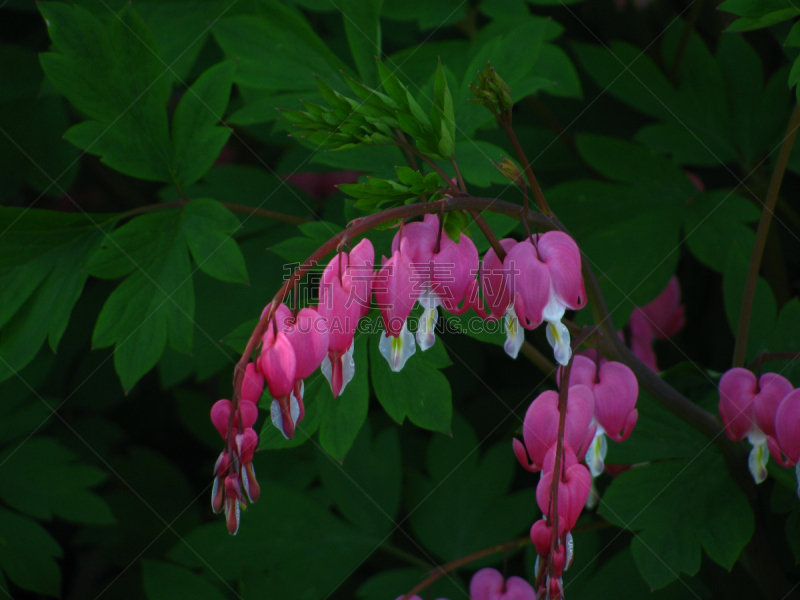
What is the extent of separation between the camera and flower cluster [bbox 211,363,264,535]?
0.65 m

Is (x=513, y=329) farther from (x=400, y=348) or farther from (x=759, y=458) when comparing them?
(x=759, y=458)

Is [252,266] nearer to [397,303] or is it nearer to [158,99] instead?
[158,99]

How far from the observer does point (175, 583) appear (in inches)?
53.7

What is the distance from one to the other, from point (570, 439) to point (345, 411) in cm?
42

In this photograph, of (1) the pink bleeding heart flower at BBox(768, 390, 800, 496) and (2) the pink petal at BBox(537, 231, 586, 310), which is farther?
(1) the pink bleeding heart flower at BBox(768, 390, 800, 496)

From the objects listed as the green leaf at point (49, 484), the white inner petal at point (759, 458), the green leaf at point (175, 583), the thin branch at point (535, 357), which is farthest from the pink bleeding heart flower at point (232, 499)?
the green leaf at point (49, 484)

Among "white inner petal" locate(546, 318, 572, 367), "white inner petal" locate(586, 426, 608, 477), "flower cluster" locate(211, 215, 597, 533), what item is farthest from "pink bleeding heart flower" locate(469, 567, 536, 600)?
"white inner petal" locate(546, 318, 572, 367)

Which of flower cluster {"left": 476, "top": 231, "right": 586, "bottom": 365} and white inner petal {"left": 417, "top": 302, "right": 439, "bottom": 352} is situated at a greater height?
flower cluster {"left": 476, "top": 231, "right": 586, "bottom": 365}

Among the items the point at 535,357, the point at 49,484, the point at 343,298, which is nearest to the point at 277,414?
the point at 343,298

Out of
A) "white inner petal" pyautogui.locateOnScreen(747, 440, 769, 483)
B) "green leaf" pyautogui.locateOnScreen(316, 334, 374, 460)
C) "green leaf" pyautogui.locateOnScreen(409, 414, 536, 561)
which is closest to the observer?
"white inner petal" pyautogui.locateOnScreen(747, 440, 769, 483)

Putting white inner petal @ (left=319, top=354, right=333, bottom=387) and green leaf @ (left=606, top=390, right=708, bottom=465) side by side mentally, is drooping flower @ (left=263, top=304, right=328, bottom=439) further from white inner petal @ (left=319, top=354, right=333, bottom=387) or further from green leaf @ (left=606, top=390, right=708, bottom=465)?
green leaf @ (left=606, top=390, right=708, bottom=465)

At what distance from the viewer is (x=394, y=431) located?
1.54 m

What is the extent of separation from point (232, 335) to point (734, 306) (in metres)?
1.00

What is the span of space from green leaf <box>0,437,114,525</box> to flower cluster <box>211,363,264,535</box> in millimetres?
935
